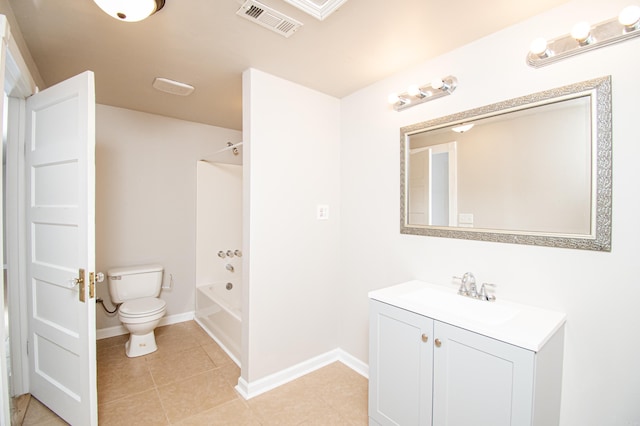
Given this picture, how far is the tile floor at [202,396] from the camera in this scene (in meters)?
1.81

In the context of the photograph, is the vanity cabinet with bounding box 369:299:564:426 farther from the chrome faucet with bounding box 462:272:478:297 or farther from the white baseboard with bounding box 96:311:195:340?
the white baseboard with bounding box 96:311:195:340

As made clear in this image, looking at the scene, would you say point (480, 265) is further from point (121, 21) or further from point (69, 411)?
point (69, 411)

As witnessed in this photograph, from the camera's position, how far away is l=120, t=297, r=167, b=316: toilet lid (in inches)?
98.0

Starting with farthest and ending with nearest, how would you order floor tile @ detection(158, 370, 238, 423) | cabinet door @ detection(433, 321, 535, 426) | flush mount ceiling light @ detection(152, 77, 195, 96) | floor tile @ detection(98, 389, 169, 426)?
flush mount ceiling light @ detection(152, 77, 195, 96), floor tile @ detection(158, 370, 238, 423), floor tile @ detection(98, 389, 169, 426), cabinet door @ detection(433, 321, 535, 426)

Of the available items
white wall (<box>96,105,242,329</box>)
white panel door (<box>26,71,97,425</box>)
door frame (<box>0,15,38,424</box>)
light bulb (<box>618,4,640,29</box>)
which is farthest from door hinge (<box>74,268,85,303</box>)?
light bulb (<box>618,4,640,29</box>)

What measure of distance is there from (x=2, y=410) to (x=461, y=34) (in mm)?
2836

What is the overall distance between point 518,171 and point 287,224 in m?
1.51

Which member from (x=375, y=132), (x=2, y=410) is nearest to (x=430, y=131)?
(x=375, y=132)

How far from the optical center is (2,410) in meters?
1.23

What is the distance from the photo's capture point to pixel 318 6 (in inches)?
55.9

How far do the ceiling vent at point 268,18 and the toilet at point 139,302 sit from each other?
2.40m

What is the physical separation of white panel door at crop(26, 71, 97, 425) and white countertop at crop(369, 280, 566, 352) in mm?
1621

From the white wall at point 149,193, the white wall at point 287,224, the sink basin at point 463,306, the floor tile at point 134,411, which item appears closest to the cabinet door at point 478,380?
the sink basin at point 463,306

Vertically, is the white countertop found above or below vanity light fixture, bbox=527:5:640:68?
below
